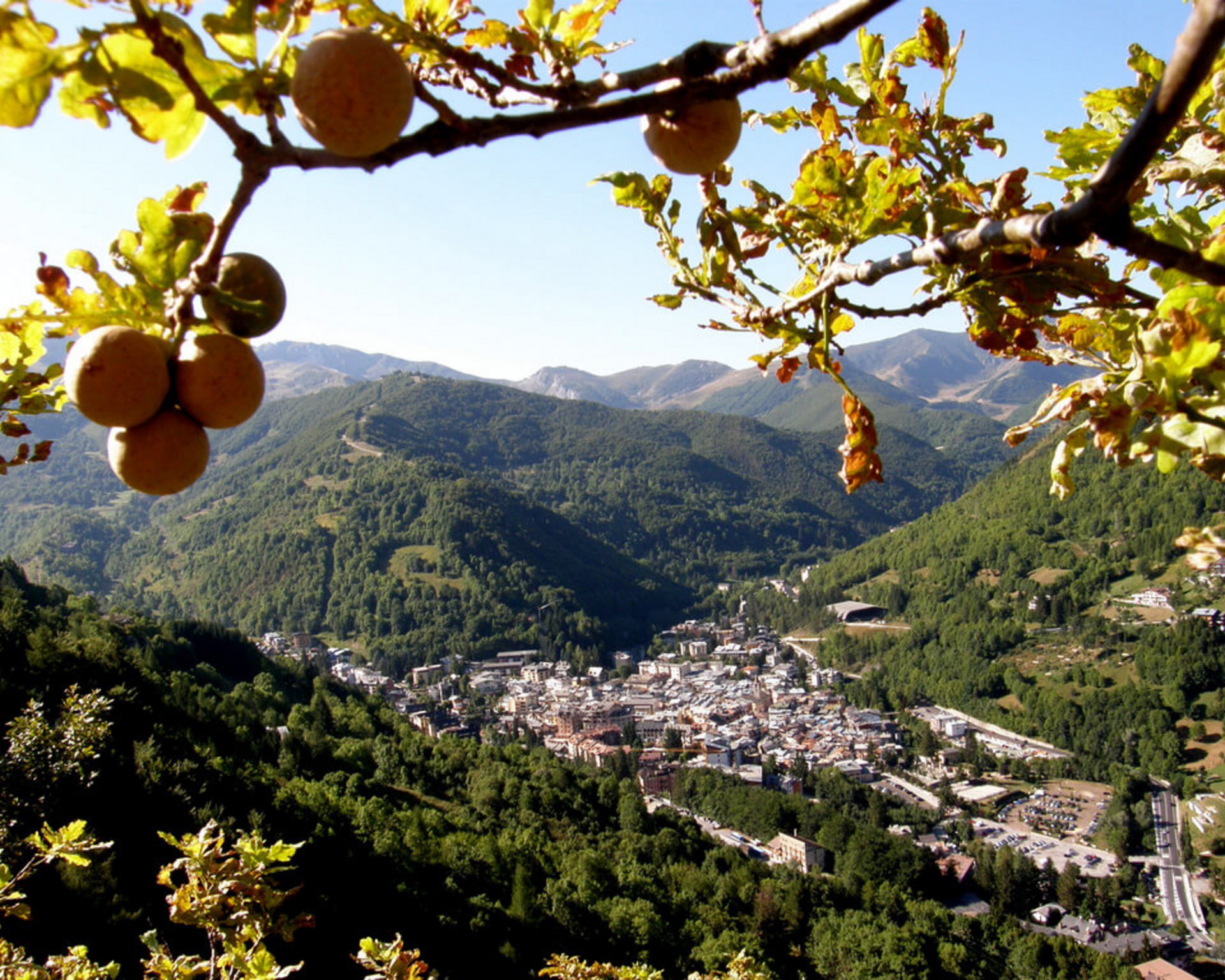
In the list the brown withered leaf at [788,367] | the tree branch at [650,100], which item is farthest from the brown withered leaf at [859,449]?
the tree branch at [650,100]

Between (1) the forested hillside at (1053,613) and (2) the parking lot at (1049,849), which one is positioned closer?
(2) the parking lot at (1049,849)

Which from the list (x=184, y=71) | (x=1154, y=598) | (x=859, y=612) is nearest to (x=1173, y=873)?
(x=1154, y=598)

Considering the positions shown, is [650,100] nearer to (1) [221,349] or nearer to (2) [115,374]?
(1) [221,349]

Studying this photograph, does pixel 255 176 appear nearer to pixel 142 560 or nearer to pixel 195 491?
pixel 142 560

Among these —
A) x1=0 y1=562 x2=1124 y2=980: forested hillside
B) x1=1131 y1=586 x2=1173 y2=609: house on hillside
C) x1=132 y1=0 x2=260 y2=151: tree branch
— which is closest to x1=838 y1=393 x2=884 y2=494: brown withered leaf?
x1=132 y1=0 x2=260 y2=151: tree branch

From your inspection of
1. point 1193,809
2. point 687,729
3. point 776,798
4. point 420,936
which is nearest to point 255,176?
point 420,936

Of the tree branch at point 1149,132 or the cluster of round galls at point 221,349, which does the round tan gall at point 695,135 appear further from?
the tree branch at point 1149,132
